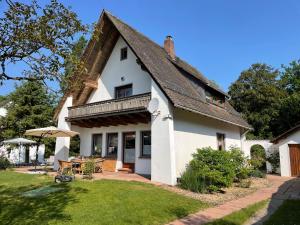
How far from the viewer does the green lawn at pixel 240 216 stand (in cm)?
617

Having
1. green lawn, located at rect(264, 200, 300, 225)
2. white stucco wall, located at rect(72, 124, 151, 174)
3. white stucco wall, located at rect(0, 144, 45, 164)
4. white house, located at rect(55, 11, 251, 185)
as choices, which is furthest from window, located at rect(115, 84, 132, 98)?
white stucco wall, located at rect(0, 144, 45, 164)

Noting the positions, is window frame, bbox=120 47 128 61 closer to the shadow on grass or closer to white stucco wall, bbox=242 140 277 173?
the shadow on grass

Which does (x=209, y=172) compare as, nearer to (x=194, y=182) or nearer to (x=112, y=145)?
(x=194, y=182)

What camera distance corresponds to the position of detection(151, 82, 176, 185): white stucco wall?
11.2 meters

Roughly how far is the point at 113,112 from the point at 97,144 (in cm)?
456

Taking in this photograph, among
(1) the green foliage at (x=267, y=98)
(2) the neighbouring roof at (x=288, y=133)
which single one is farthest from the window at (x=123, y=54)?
(1) the green foliage at (x=267, y=98)

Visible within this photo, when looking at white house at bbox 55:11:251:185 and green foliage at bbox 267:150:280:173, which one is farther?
green foliage at bbox 267:150:280:173

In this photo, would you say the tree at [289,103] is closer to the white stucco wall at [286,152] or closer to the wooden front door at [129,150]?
the white stucco wall at [286,152]

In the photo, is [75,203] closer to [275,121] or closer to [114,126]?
[114,126]

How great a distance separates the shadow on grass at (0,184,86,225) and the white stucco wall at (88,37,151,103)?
25.7 feet

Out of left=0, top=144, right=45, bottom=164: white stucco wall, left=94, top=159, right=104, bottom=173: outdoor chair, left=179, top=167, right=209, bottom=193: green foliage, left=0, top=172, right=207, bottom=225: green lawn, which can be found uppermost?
left=0, top=144, right=45, bottom=164: white stucco wall

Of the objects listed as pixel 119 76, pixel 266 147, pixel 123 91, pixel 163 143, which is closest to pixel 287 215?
pixel 163 143

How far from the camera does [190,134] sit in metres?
14.0

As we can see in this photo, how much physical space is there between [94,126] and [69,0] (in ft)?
42.6
